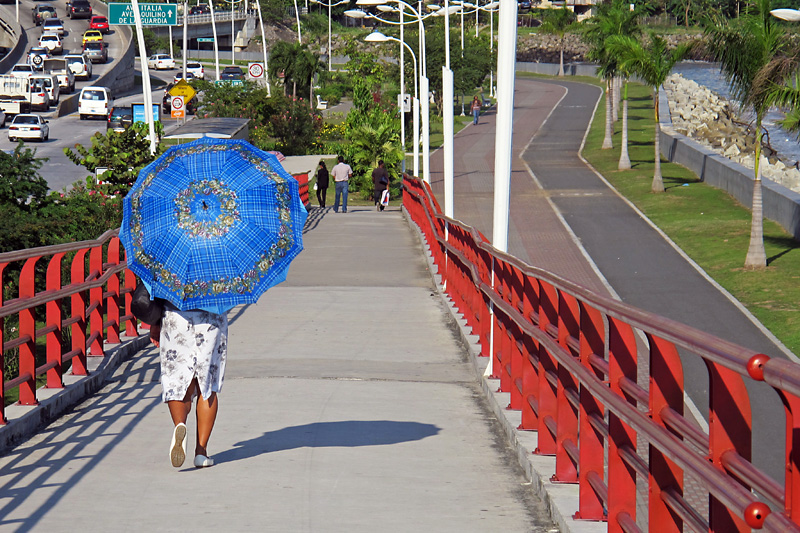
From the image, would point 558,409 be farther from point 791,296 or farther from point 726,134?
point 726,134

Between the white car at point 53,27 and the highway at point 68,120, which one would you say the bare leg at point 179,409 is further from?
the white car at point 53,27

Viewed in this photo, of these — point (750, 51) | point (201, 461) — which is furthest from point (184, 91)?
point (201, 461)

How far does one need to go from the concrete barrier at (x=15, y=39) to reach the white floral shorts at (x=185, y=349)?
79.7 meters

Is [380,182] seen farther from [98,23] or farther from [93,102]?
[98,23]

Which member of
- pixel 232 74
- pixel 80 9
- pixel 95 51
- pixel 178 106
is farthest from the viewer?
pixel 80 9

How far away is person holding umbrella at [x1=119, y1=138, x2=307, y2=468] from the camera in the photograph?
652 centimetres

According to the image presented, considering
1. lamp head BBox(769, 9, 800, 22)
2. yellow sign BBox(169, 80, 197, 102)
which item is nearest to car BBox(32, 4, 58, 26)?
yellow sign BBox(169, 80, 197, 102)

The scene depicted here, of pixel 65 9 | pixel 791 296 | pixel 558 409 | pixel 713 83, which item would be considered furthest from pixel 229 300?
pixel 713 83

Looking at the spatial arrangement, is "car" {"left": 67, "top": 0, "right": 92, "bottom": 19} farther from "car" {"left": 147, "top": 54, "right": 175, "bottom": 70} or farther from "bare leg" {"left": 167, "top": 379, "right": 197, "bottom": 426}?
"bare leg" {"left": 167, "top": 379, "right": 197, "bottom": 426}

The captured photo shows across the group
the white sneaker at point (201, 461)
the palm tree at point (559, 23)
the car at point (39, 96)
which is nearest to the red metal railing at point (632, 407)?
the white sneaker at point (201, 461)

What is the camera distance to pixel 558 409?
613cm

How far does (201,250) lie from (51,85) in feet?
229

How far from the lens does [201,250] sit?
6.61 meters

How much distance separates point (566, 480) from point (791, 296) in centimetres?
1781
